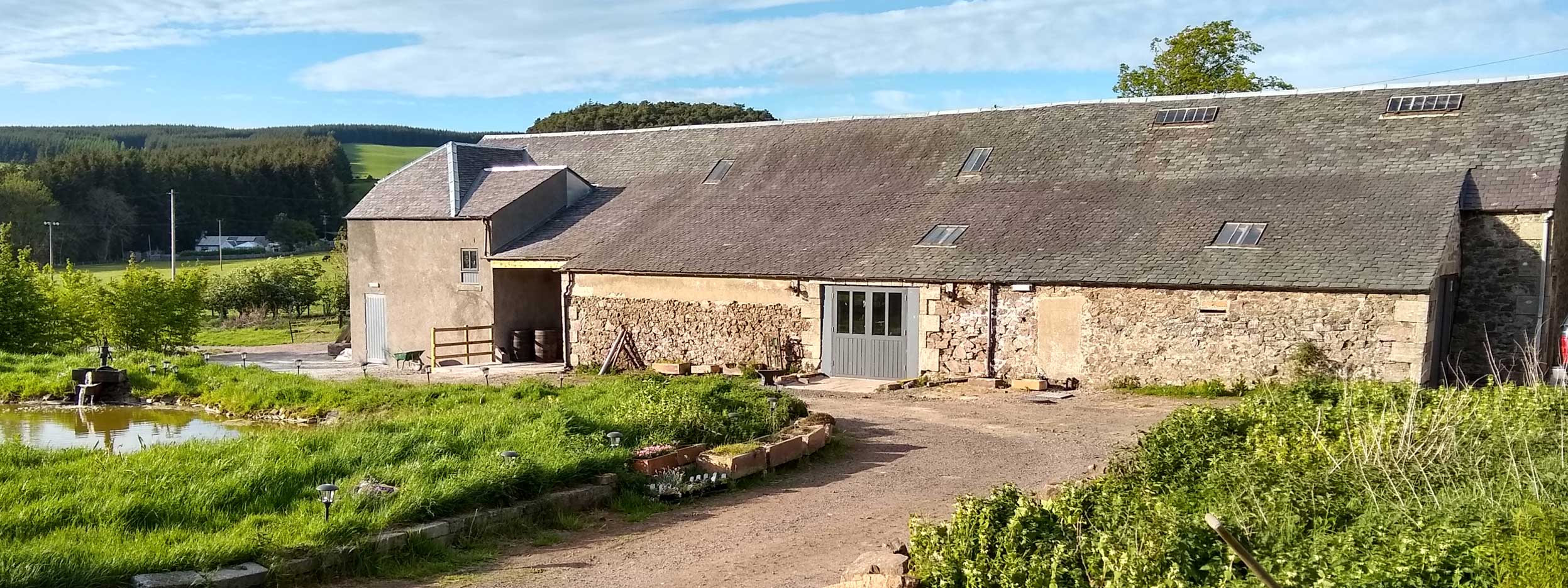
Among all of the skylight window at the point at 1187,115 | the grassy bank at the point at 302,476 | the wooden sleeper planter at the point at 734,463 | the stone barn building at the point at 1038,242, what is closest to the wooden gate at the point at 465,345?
the stone barn building at the point at 1038,242

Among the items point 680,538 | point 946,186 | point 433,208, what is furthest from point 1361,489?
point 433,208

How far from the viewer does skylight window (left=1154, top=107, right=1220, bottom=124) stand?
2102cm

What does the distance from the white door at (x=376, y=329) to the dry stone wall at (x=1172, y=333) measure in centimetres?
1304

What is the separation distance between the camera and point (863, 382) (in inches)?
741

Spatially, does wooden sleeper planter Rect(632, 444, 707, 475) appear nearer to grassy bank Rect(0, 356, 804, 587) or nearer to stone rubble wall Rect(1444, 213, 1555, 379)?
grassy bank Rect(0, 356, 804, 587)

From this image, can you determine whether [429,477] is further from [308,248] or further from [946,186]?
[308,248]

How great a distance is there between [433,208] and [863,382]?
11123 millimetres

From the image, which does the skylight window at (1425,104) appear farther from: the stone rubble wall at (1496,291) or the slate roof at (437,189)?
the slate roof at (437,189)

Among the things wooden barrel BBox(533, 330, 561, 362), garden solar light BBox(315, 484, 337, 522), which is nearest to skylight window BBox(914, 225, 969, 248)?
wooden barrel BBox(533, 330, 561, 362)

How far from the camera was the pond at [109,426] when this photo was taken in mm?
14680

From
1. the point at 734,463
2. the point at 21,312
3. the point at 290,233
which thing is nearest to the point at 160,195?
the point at 290,233

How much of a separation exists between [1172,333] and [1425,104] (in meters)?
6.70

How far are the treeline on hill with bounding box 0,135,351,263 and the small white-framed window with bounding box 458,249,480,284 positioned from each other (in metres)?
49.8

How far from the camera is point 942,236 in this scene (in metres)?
19.8
